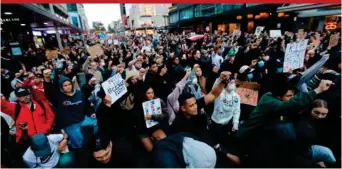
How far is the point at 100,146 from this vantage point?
2.79m

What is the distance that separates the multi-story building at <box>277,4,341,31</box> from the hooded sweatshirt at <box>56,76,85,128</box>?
21.8 m

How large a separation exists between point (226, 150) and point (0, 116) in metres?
4.11

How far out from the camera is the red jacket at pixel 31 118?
4.16m

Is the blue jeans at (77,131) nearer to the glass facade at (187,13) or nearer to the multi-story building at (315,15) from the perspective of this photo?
the multi-story building at (315,15)

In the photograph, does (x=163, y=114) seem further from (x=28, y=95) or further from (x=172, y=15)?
(x=172, y=15)

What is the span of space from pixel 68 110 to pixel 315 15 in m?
26.5

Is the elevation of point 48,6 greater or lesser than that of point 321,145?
greater

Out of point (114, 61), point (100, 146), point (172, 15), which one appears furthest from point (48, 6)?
point (172, 15)

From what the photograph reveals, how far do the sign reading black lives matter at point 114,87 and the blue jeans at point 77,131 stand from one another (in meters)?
0.71

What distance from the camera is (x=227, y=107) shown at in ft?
14.7

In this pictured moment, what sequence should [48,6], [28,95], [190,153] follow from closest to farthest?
[190,153] < [28,95] < [48,6]

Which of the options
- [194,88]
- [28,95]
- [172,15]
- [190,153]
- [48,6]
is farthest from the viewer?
[172,15]

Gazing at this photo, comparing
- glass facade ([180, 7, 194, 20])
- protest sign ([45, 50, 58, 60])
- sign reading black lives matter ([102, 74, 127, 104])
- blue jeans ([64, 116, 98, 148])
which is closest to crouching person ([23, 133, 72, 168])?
blue jeans ([64, 116, 98, 148])

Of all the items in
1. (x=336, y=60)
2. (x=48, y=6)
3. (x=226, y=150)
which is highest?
(x=48, y=6)
